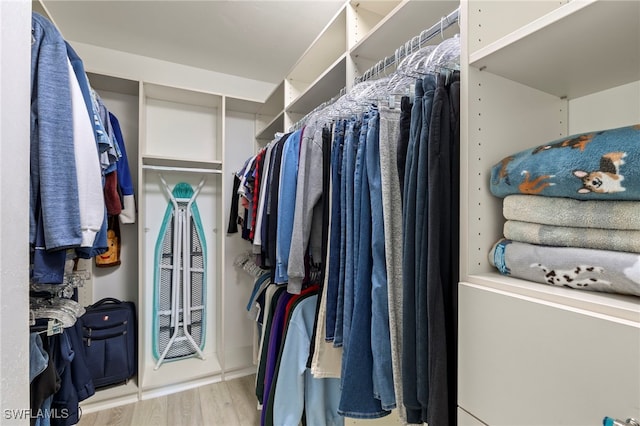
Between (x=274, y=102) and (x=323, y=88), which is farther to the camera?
(x=274, y=102)

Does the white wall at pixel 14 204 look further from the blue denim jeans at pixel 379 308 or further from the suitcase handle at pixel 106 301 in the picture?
the suitcase handle at pixel 106 301

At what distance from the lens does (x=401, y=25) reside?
3.40 ft

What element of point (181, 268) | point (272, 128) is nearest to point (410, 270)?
point (272, 128)

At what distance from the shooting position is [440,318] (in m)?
0.56

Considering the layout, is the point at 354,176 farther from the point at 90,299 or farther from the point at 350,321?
the point at 90,299

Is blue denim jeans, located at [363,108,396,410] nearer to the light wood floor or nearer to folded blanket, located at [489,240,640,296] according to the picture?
folded blanket, located at [489,240,640,296]

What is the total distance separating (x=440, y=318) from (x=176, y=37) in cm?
236

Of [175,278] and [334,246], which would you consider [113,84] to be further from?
[334,246]

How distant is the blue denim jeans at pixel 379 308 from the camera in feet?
2.35

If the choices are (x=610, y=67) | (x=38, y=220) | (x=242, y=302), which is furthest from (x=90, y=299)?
(x=610, y=67)

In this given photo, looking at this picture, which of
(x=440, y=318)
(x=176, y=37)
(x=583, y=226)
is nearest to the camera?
(x=583, y=226)

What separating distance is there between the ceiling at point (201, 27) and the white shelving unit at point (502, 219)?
4.89ft

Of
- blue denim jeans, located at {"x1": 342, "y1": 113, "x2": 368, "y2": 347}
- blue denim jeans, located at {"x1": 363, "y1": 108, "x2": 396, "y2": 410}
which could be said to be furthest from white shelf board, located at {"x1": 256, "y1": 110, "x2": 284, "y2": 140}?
blue denim jeans, located at {"x1": 363, "y1": 108, "x2": 396, "y2": 410}

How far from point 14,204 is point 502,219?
3.32ft
